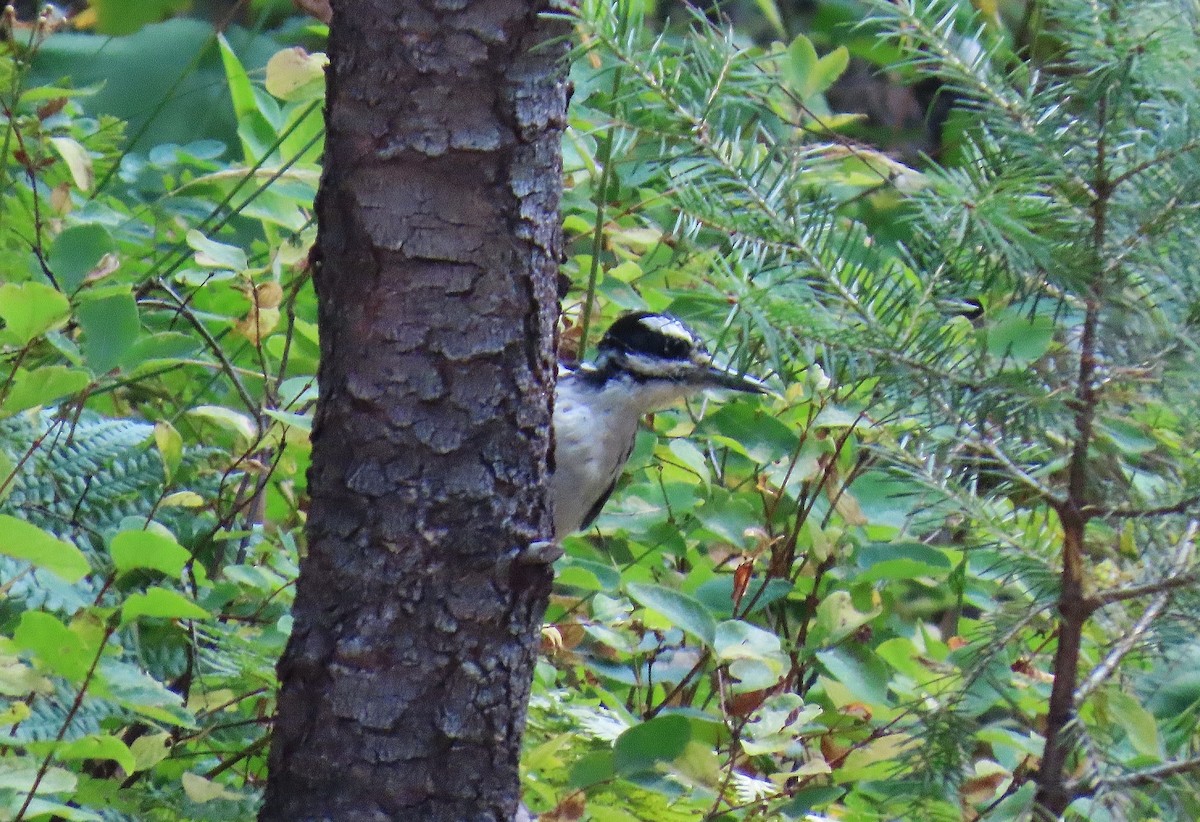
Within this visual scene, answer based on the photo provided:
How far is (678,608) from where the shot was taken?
1.82 metres

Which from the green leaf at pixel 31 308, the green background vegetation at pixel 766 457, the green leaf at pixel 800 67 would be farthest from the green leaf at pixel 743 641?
the green leaf at pixel 800 67

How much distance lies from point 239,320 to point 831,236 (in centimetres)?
125

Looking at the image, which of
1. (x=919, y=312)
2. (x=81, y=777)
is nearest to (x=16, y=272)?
(x=81, y=777)

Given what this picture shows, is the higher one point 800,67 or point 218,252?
point 800,67

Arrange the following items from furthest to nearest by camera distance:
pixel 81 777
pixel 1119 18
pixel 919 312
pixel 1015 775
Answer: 1. pixel 1015 775
2. pixel 81 777
3. pixel 919 312
4. pixel 1119 18

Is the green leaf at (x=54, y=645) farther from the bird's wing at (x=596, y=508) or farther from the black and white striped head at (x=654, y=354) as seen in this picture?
the black and white striped head at (x=654, y=354)

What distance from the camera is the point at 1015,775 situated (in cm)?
196

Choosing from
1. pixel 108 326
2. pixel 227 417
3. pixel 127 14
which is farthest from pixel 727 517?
pixel 127 14

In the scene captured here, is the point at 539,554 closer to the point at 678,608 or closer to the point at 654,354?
the point at 678,608

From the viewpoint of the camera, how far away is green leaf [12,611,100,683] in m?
1.42

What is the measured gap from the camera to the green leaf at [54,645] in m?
1.42

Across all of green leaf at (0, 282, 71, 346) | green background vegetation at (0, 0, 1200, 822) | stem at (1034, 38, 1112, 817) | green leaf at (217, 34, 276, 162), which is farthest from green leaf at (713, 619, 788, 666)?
green leaf at (217, 34, 276, 162)

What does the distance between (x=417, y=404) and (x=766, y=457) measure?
2.90ft

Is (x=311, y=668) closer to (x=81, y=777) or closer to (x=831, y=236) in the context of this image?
(x=81, y=777)
